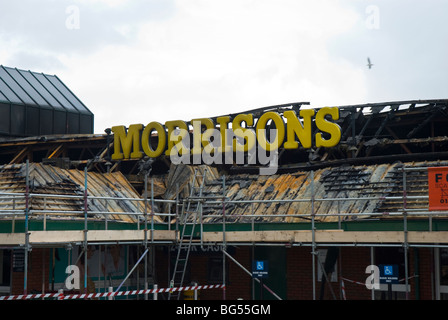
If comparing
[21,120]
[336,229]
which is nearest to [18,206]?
[336,229]

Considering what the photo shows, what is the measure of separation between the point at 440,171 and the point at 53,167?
49.1 feet

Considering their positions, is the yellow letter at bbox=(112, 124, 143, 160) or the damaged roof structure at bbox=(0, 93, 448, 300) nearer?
the damaged roof structure at bbox=(0, 93, 448, 300)

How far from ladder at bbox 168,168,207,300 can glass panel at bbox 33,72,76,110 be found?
59.7ft

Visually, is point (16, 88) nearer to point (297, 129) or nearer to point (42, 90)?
point (42, 90)

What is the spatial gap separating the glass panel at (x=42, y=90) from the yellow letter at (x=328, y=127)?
823 inches

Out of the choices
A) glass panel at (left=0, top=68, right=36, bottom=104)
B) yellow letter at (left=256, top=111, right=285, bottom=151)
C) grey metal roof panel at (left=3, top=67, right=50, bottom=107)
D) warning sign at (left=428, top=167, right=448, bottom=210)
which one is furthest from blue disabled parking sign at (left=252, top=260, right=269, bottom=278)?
grey metal roof panel at (left=3, top=67, right=50, bottom=107)

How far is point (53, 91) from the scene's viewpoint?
157 ft

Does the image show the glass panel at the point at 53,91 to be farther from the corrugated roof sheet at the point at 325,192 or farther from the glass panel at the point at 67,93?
the corrugated roof sheet at the point at 325,192

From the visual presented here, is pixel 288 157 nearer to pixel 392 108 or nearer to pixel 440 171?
pixel 392 108

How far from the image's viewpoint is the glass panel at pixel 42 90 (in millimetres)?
46281

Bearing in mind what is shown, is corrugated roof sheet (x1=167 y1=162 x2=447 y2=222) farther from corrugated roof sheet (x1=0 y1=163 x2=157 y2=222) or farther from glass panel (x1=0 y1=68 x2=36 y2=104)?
glass panel (x1=0 y1=68 x2=36 y2=104)

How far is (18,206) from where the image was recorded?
26375 mm

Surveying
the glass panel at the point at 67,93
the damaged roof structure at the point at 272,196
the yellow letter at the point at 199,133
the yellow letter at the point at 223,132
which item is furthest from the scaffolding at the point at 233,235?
the glass panel at the point at 67,93

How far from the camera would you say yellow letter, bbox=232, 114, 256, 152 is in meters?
31.6
